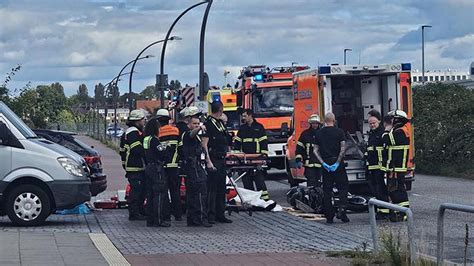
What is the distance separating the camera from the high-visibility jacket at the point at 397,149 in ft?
50.0

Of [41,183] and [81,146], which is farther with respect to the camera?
[81,146]

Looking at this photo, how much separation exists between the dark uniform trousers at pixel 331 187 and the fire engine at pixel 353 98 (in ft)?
9.73

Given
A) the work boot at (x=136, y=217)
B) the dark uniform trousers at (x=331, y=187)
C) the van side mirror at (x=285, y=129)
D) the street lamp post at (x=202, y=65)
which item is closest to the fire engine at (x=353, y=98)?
the dark uniform trousers at (x=331, y=187)

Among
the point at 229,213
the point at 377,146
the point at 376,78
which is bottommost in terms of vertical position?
the point at 229,213

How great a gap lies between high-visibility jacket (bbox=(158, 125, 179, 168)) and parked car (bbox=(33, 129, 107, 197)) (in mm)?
2620

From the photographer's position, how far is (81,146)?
1872cm

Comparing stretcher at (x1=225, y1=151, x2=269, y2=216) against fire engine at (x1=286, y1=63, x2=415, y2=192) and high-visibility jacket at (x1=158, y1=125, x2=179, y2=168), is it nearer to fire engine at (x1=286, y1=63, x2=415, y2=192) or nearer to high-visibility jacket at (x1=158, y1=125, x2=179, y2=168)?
high-visibility jacket at (x1=158, y1=125, x2=179, y2=168)

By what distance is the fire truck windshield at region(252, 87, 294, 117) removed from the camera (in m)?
28.7

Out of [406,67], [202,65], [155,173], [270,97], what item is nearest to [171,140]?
[155,173]

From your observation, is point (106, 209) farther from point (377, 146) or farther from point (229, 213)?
point (377, 146)

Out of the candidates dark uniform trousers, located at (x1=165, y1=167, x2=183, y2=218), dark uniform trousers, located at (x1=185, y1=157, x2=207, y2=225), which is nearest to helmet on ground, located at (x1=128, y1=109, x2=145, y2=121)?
dark uniform trousers, located at (x1=165, y1=167, x2=183, y2=218)

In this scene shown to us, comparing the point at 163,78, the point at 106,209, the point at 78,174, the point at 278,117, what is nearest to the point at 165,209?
the point at 78,174

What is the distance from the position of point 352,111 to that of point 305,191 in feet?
13.1

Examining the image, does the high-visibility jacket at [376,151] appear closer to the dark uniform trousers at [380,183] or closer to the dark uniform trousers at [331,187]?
the dark uniform trousers at [380,183]
